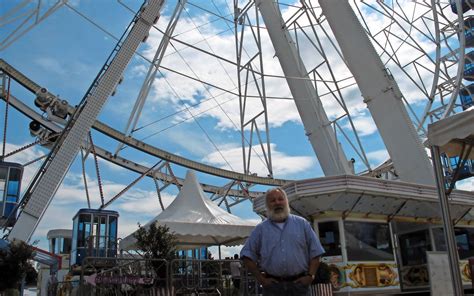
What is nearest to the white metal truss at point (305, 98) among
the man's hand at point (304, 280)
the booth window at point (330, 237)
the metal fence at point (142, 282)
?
the booth window at point (330, 237)

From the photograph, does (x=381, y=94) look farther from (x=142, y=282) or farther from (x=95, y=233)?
(x=95, y=233)

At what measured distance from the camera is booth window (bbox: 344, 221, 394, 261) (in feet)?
34.9

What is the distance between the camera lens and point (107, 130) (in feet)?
86.8

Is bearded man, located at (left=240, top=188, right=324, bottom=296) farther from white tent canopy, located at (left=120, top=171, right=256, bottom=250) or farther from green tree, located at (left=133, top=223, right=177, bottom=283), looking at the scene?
white tent canopy, located at (left=120, top=171, right=256, bottom=250)

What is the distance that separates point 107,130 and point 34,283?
12147mm

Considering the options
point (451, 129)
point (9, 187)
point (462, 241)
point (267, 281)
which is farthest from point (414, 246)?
point (9, 187)

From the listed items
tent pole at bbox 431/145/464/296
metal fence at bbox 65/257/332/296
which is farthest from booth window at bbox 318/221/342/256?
tent pole at bbox 431/145/464/296

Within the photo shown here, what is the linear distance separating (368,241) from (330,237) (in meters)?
0.97

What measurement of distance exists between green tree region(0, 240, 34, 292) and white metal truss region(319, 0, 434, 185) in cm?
1072

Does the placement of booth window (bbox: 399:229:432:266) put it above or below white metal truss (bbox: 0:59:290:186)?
below

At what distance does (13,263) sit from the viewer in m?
12.9

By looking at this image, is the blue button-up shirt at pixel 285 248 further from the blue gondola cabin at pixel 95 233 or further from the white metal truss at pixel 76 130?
the blue gondola cabin at pixel 95 233

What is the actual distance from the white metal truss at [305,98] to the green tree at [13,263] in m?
9.82

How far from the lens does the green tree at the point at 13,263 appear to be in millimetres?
12872
